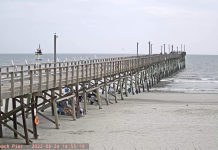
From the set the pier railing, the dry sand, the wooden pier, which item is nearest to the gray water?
the wooden pier

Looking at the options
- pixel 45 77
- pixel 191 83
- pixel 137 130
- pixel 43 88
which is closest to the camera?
pixel 43 88

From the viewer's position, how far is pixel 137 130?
601 inches

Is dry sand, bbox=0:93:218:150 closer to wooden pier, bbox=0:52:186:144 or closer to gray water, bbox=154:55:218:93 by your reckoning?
wooden pier, bbox=0:52:186:144

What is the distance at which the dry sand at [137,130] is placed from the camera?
13177mm

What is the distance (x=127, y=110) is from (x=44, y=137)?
26.1ft

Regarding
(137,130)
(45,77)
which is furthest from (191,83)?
(45,77)

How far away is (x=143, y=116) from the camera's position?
18750mm

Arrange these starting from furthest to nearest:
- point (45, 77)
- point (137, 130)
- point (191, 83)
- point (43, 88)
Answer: point (191, 83) < point (45, 77) < point (137, 130) < point (43, 88)

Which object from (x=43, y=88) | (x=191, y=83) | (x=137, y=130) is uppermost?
(x=43, y=88)

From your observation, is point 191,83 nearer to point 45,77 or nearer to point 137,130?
point 137,130

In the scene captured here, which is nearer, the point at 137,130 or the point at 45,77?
the point at 137,130

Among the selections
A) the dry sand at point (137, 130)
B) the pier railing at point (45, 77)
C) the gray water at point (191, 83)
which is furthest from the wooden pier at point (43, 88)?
the gray water at point (191, 83)

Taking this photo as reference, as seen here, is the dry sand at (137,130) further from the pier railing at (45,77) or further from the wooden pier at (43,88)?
the pier railing at (45,77)

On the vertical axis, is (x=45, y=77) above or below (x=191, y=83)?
above
